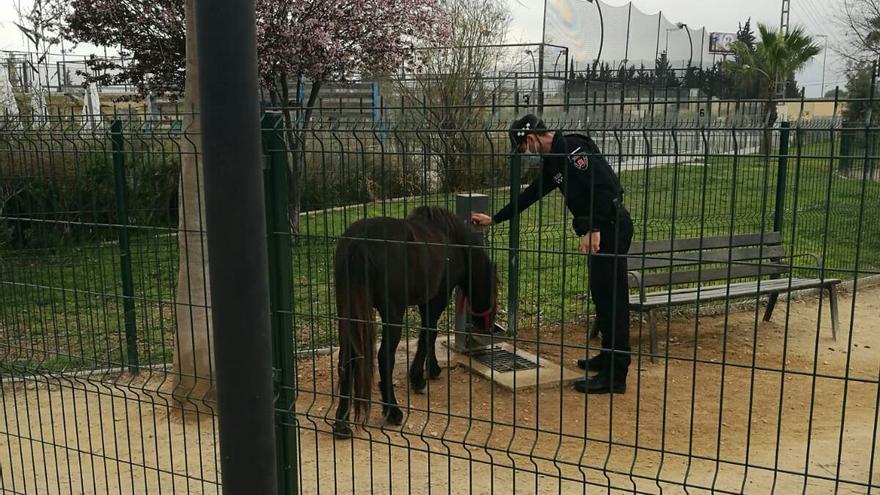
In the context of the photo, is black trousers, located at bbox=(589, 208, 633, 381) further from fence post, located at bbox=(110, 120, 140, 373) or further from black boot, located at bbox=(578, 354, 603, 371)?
fence post, located at bbox=(110, 120, 140, 373)

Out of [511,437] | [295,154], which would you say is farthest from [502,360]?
[295,154]

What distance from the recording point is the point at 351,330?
15.6ft

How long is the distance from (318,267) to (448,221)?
132 inches

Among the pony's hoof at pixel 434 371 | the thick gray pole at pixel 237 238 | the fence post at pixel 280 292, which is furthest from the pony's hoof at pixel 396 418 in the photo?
the thick gray pole at pixel 237 238

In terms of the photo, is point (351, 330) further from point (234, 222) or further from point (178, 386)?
point (234, 222)

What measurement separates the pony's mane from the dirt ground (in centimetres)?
108

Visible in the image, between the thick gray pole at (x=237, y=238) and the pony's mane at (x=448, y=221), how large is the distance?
3.01 meters

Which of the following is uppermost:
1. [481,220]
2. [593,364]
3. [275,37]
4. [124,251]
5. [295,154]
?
[275,37]

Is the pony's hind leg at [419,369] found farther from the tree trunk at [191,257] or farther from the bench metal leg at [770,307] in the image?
the bench metal leg at [770,307]

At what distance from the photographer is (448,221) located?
531 cm

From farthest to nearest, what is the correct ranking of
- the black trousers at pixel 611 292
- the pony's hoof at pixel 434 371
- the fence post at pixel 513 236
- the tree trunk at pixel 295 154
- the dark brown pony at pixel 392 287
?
the pony's hoof at pixel 434 371, the fence post at pixel 513 236, the black trousers at pixel 611 292, the dark brown pony at pixel 392 287, the tree trunk at pixel 295 154

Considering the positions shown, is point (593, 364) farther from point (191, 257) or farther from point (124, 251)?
point (124, 251)

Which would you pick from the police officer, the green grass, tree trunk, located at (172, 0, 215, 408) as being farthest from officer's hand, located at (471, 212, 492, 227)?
tree trunk, located at (172, 0, 215, 408)

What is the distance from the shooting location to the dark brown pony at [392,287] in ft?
15.1
